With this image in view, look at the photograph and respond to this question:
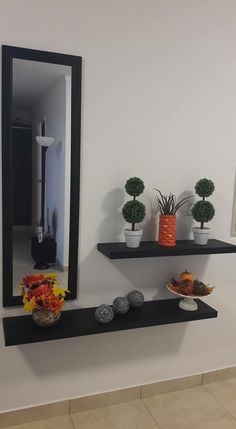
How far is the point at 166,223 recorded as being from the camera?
1806 mm

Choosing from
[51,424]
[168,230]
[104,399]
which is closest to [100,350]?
[104,399]

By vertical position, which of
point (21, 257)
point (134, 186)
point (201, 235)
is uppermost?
point (134, 186)

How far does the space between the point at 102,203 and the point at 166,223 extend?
1.17ft

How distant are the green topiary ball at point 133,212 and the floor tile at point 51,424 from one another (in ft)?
3.67

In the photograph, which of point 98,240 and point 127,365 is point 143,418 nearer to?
point 127,365

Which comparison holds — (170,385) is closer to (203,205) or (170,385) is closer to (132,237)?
(132,237)

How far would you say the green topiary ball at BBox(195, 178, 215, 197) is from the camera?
6.09ft

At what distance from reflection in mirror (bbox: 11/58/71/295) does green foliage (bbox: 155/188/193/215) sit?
53cm

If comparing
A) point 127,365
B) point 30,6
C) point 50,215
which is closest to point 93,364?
point 127,365

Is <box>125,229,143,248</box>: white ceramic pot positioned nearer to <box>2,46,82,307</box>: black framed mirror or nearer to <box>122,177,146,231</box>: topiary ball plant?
<box>122,177,146,231</box>: topiary ball plant

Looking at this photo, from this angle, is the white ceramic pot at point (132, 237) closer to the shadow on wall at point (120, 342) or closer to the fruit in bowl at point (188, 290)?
the shadow on wall at point (120, 342)

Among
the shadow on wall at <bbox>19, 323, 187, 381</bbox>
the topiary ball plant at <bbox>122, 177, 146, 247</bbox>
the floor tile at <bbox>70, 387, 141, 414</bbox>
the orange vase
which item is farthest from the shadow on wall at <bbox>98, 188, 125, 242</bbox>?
the floor tile at <bbox>70, 387, 141, 414</bbox>

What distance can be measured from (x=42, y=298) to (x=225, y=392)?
139 centimetres

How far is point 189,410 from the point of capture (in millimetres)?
1936
